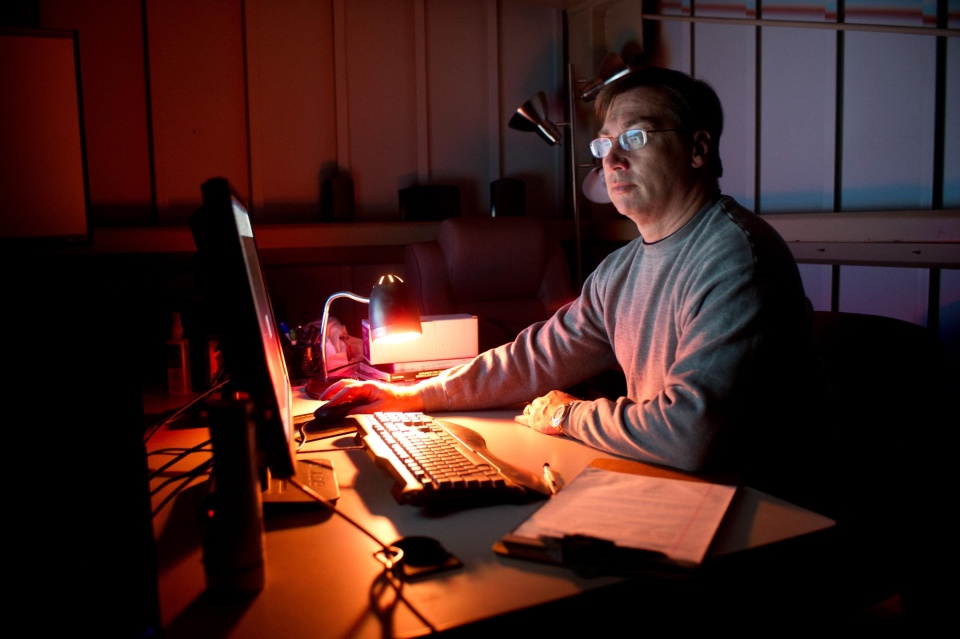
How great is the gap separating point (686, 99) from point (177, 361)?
1.52m

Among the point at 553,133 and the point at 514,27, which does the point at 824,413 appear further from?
the point at 514,27

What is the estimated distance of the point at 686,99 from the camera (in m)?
1.68

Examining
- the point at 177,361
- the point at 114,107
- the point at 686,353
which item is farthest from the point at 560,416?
the point at 114,107

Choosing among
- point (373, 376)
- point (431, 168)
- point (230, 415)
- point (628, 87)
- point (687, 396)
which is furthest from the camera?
point (431, 168)

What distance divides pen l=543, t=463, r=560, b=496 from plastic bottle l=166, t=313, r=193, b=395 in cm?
125

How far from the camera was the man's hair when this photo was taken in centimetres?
168

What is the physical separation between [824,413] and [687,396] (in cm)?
42

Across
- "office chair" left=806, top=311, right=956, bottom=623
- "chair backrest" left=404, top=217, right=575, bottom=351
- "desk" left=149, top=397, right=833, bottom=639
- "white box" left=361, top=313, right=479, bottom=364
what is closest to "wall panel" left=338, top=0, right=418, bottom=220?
"chair backrest" left=404, top=217, right=575, bottom=351

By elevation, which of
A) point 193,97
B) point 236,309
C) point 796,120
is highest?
point 193,97

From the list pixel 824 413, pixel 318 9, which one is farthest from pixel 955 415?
pixel 318 9

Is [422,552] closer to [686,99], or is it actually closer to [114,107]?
[686,99]

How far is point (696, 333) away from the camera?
1396mm

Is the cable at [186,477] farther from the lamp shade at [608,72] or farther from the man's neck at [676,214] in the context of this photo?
the lamp shade at [608,72]

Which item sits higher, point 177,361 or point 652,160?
point 652,160
